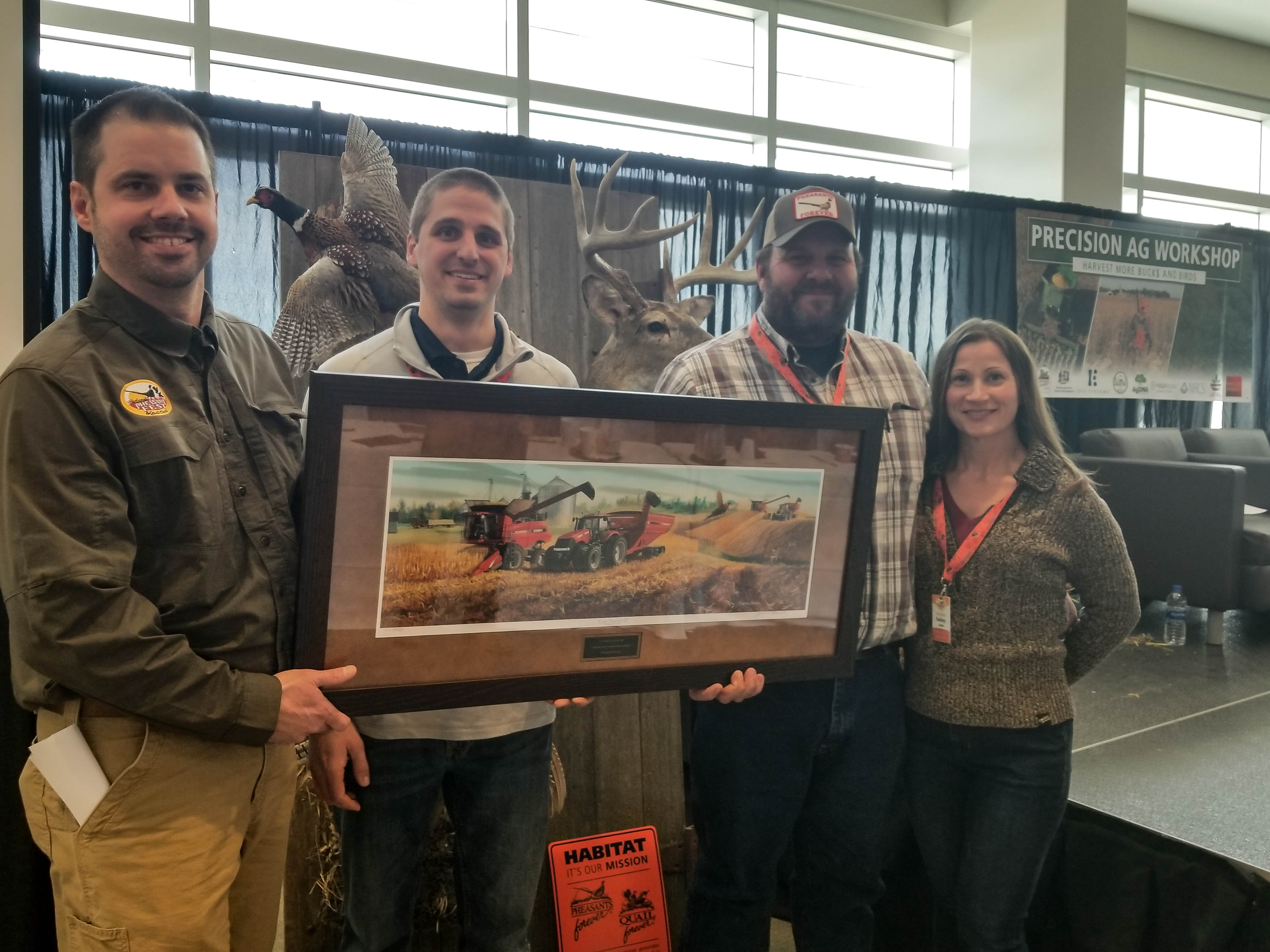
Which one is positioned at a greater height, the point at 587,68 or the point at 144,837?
the point at 587,68

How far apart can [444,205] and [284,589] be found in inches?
28.9

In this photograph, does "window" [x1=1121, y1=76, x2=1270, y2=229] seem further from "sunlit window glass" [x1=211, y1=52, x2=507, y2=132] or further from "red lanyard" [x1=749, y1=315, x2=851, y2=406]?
"red lanyard" [x1=749, y1=315, x2=851, y2=406]

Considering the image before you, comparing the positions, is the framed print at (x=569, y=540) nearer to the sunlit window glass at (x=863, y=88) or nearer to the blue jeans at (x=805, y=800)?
the blue jeans at (x=805, y=800)

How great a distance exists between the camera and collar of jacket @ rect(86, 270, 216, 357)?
1238 millimetres

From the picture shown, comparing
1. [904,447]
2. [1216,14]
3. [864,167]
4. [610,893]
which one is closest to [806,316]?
[904,447]

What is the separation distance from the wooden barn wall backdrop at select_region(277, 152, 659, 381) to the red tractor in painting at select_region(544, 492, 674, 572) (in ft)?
7.54

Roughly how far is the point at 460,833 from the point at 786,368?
1.07 metres

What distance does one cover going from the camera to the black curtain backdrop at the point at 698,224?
11.3ft

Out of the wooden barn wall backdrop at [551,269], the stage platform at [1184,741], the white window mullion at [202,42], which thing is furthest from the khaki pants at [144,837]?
the white window mullion at [202,42]

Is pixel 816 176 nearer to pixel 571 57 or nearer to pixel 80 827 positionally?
pixel 571 57

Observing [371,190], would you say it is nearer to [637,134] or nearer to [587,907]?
[587,907]

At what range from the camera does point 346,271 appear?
324 cm

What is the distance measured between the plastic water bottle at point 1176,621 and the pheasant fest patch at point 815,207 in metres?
3.82

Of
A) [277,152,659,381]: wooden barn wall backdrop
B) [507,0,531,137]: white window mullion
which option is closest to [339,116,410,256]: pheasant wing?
[277,152,659,381]: wooden barn wall backdrop
